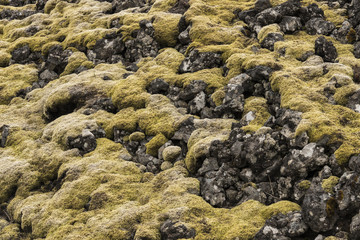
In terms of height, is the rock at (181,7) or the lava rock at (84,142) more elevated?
the rock at (181,7)

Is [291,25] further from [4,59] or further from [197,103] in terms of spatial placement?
[4,59]

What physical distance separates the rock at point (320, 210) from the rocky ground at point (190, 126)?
3cm

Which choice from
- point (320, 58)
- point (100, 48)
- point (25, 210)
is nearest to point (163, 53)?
point (100, 48)

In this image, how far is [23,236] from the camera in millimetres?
13594

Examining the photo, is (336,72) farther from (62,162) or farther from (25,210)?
(25,210)

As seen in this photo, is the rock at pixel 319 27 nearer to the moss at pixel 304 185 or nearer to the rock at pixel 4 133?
the moss at pixel 304 185

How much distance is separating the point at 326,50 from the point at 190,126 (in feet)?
29.0

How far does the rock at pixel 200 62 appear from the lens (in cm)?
2017

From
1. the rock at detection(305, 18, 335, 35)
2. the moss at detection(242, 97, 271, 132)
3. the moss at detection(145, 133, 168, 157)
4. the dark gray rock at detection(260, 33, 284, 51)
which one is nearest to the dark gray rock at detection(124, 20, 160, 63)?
the dark gray rock at detection(260, 33, 284, 51)

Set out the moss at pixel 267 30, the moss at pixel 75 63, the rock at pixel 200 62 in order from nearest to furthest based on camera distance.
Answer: the rock at pixel 200 62 → the moss at pixel 267 30 → the moss at pixel 75 63

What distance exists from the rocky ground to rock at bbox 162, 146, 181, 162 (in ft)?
0.21

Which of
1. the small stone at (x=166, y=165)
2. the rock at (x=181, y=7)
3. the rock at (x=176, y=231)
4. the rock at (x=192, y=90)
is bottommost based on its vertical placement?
the small stone at (x=166, y=165)

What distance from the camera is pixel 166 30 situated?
24328 millimetres

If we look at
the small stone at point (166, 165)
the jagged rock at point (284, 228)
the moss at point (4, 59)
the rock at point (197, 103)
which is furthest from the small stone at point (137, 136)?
the moss at point (4, 59)
